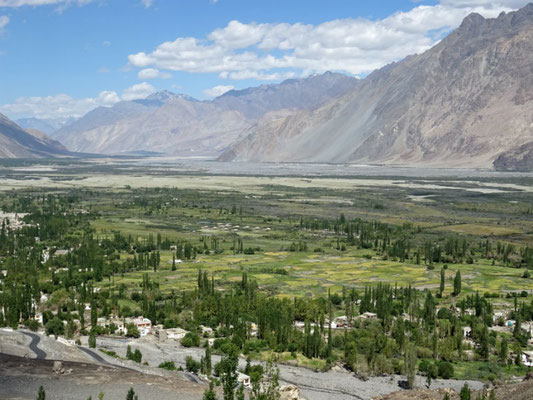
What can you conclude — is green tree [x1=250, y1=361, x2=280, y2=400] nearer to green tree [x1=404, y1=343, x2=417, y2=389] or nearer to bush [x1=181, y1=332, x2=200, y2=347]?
bush [x1=181, y1=332, x2=200, y2=347]

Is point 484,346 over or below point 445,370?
over

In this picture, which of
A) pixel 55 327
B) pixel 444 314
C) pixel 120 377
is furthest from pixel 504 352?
pixel 55 327

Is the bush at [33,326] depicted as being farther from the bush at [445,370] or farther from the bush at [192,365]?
the bush at [445,370]

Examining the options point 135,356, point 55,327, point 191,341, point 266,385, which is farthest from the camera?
point 55,327

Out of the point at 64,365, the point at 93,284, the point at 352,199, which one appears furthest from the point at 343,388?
the point at 352,199

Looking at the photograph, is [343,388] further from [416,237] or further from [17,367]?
[416,237]

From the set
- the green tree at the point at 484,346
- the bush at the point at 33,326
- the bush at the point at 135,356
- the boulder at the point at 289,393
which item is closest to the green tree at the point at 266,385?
the boulder at the point at 289,393

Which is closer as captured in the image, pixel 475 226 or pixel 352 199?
pixel 475 226

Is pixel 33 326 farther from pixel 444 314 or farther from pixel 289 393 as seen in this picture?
pixel 444 314
